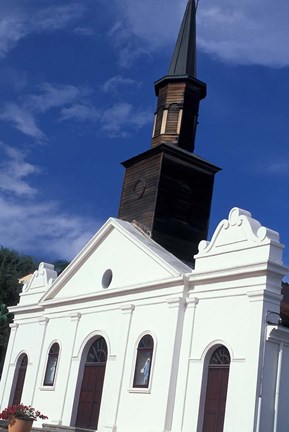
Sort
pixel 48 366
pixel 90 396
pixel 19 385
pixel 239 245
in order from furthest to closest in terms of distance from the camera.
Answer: pixel 19 385 → pixel 48 366 → pixel 90 396 → pixel 239 245

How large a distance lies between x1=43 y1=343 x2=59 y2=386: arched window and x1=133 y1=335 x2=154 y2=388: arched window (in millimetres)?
5020

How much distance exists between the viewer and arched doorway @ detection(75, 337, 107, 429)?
21969mm

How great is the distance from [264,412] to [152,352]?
15.5 feet

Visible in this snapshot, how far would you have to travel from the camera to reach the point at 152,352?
2028cm

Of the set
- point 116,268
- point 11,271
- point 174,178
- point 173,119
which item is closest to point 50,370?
point 116,268

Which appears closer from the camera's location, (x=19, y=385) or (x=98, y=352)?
(x=98, y=352)

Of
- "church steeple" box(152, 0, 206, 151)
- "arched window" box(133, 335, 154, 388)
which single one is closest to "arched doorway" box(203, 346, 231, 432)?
"arched window" box(133, 335, 154, 388)

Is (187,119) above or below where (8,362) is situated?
above

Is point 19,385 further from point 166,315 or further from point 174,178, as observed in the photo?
point 174,178

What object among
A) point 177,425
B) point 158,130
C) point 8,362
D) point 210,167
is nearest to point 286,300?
point 177,425

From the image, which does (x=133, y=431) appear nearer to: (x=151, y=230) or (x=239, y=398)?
(x=239, y=398)

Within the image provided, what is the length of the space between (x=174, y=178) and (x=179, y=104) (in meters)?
3.07

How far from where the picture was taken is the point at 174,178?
2475 centimetres

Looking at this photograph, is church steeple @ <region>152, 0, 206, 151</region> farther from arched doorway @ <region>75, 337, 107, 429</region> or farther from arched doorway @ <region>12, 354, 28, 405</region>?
arched doorway @ <region>12, 354, 28, 405</region>
